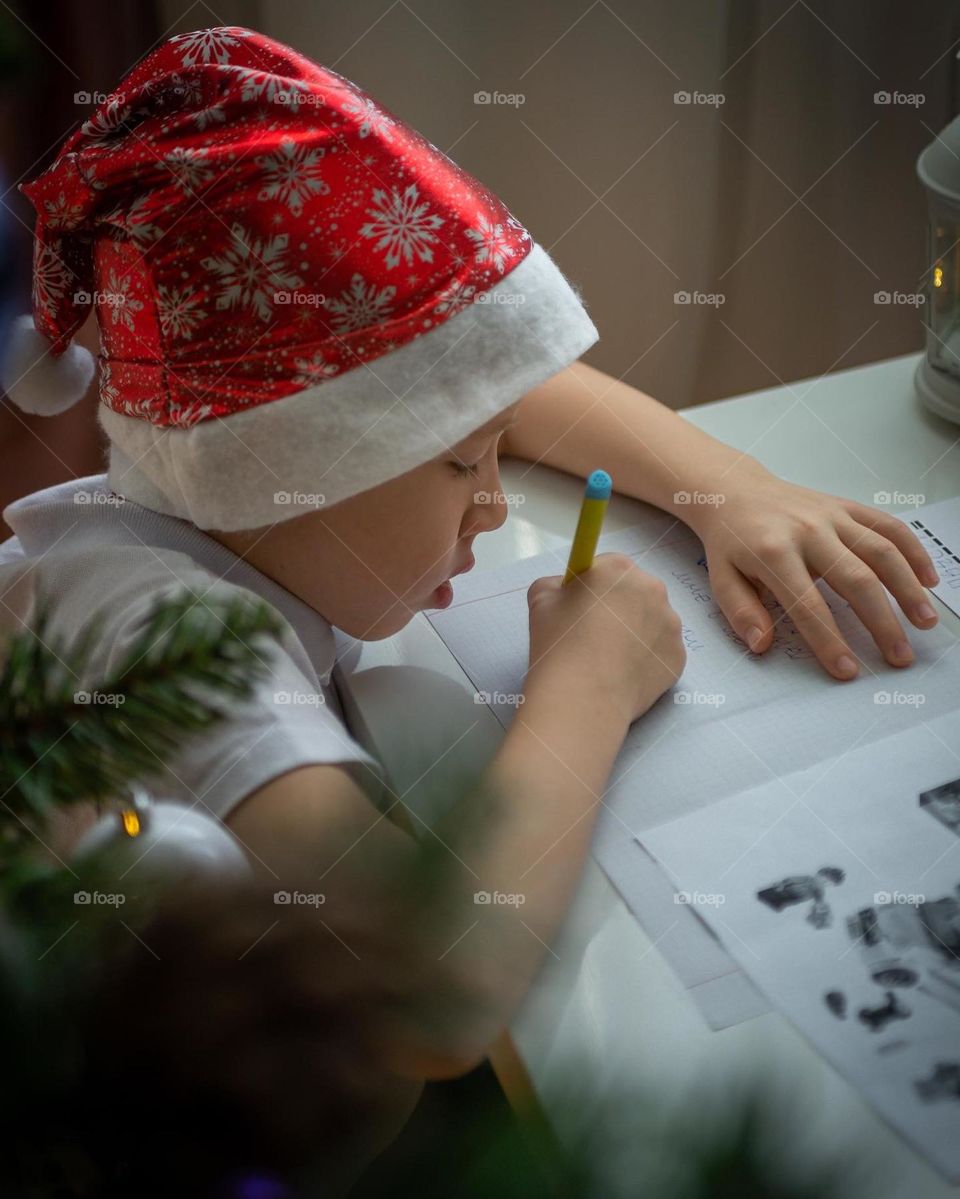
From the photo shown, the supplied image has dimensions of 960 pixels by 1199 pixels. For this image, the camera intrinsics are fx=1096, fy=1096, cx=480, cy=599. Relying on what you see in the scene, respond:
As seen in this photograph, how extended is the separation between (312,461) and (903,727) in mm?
400

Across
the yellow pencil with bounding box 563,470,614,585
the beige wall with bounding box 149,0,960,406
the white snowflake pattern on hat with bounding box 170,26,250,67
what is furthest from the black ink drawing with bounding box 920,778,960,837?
the beige wall with bounding box 149,0,960,406

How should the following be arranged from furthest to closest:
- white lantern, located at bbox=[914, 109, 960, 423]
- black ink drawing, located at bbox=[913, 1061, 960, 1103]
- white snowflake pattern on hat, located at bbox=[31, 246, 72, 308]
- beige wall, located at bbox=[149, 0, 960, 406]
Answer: beige wall, located at bbox=[149, 0, 960, 406] → white lantern, located at bbox=[914, 109, 960, 423] → white snowflake pattern on hat, located at bbox=[31, 246, 72, 308] → black ink drawing, located at bbox=[913, 1061, 960, 1103]

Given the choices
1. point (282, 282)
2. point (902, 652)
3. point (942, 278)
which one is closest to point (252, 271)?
point (282, 282)

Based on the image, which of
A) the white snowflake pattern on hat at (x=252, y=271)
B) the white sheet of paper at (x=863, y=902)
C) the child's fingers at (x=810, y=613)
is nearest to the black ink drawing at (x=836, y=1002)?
the white sheet of paper at (x=863, y=902)

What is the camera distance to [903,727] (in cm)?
69

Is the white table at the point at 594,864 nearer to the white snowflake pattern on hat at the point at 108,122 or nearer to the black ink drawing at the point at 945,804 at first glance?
the black ink drawing at the point at 945,804

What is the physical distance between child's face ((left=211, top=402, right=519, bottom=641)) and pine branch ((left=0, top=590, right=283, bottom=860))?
425mm

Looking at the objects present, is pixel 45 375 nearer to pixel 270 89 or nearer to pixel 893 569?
pixel 270 89

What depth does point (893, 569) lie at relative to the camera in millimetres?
773

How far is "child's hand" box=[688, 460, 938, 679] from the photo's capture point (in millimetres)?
746

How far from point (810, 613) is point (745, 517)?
3.8 inches

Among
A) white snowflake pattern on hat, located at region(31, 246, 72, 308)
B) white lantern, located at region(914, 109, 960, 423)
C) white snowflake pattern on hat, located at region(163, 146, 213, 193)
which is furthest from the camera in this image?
white lantern, located at region(914, 109, 960, 423)

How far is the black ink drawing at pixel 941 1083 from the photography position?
490 millimetres

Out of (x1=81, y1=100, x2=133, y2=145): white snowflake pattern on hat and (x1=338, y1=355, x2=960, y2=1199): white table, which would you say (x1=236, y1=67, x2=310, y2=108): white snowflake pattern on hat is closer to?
(x1=81, y1=100, x2=133, y2=145): white snowflake pattern on hat
